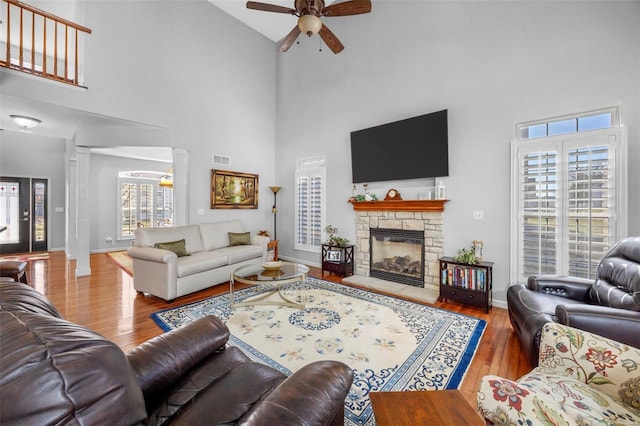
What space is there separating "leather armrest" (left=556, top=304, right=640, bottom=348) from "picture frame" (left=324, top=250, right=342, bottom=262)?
339cm

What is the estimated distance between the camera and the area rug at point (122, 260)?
553cm

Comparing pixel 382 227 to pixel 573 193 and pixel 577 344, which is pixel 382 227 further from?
pixel 577 344

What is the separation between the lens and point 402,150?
4301 millimetres

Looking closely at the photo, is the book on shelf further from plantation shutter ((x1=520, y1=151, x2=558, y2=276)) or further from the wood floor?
plantation shutter ((x1=520, y1=151, x2=558, y2=276))

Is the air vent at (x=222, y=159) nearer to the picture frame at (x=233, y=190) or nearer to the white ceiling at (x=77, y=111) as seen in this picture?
the picture frame at (x=233, y=190)

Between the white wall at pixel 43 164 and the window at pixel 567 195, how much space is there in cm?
1082

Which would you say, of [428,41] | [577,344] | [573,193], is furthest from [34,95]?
[573,193]

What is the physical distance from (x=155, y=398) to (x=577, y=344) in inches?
79.4

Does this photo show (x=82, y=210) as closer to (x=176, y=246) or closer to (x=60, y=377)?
(x=176, y=246)

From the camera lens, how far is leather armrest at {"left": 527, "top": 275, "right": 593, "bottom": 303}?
2.46 meters

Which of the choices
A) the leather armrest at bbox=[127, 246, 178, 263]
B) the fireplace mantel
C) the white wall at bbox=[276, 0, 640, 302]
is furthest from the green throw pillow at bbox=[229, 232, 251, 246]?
the fireplace mantel

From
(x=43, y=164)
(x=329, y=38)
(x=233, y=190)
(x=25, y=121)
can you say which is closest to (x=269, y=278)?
(x=329, y=38)


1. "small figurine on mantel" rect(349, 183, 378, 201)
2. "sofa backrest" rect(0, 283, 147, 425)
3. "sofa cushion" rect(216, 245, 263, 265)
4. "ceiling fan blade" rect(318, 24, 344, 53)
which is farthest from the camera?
"small figurine on mantel" rect(349, 183, 378, 201)

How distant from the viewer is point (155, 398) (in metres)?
1.18
